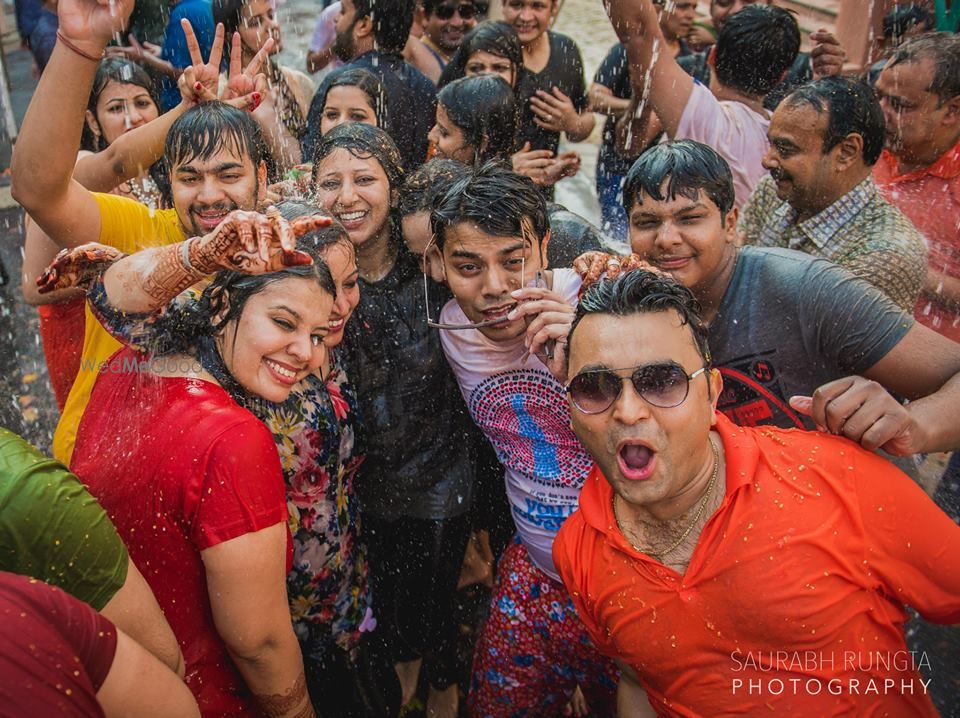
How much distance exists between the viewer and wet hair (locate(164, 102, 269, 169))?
318cm

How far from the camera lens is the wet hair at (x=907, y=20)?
6.07 metres

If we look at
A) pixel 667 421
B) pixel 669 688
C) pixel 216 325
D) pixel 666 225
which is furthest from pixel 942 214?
pixel 216 325

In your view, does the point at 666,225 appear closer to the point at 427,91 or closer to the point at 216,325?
the point at 216,325

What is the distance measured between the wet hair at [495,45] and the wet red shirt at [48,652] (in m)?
4.18

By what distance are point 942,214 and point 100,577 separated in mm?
3991

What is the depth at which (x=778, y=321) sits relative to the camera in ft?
9.14

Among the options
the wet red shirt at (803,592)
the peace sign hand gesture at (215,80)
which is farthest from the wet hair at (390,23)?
the wet red shirt at (803,592)

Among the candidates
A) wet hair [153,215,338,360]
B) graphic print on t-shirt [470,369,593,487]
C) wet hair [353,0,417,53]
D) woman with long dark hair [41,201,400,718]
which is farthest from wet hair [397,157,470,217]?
wet hair [353,0,417,53]

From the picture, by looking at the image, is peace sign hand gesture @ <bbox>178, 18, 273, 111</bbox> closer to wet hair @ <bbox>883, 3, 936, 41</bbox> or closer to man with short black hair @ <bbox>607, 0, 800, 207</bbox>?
man with short black hair @ <bbox>607, 0, 800, 207</bbox>

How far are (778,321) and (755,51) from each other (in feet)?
8.30

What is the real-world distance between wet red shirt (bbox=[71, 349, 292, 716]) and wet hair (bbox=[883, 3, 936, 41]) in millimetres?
6063

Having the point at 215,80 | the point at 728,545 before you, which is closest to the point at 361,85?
the point at 215,80

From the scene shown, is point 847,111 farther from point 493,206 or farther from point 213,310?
point 213,310

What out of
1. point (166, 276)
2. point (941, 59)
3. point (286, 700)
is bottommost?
point (286, 700)
